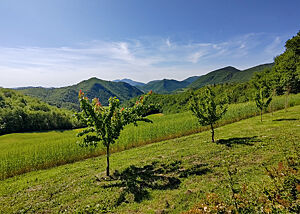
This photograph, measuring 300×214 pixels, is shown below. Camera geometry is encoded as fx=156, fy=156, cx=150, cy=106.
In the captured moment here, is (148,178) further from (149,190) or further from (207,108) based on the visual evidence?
(207,108)

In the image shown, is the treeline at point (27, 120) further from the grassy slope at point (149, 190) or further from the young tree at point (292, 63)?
the young tree at point (292, 63)

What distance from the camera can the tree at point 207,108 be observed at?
14367 mm

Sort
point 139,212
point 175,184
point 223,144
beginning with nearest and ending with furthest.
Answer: point 139,212 → point 175,184 → point 223,144

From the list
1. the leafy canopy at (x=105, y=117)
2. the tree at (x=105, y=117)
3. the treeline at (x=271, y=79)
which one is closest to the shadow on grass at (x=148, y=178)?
the tree at (x=105, y=117)

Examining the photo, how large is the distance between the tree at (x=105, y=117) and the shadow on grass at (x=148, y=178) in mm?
1692

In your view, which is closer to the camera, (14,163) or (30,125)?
(14,163)

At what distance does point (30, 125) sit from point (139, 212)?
7908 cm

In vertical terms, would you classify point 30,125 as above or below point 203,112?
below

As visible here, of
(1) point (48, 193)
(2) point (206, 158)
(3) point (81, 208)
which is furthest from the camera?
(2) point (206, 158)

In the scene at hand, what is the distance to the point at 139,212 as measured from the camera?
258 inches

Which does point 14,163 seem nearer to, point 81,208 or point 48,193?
point 48,193

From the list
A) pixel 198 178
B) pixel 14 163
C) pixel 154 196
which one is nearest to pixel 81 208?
pixel 154 196

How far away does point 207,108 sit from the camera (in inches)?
565

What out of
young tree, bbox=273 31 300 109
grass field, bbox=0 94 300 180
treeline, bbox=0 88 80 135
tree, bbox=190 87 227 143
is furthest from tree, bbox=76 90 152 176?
treeline, bbox=0 88 80 135
